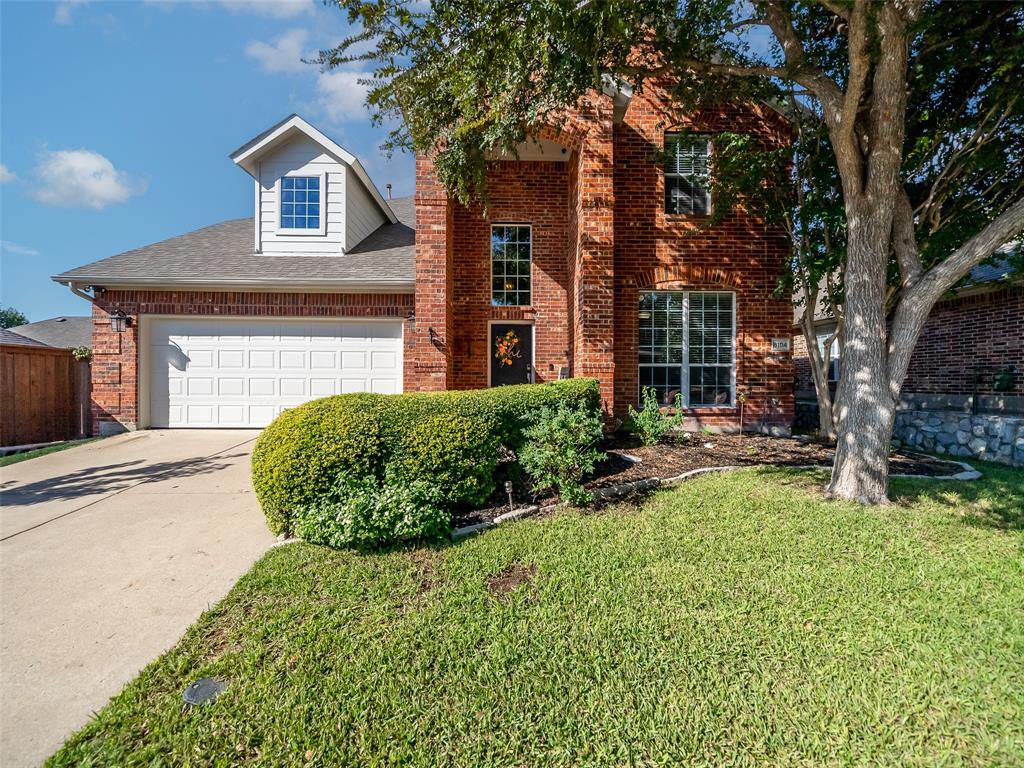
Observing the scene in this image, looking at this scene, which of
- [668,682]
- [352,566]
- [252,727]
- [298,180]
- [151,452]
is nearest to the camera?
[252,727]

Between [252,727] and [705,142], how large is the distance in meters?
9.74

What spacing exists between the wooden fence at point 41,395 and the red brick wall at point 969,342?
705 inches

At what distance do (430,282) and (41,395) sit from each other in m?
8.57

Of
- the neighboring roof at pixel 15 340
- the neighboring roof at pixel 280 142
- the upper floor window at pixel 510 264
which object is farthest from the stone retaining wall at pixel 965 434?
the neighboring roof at pixel 15 340

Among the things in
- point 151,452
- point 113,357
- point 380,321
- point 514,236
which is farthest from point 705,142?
point 113,357

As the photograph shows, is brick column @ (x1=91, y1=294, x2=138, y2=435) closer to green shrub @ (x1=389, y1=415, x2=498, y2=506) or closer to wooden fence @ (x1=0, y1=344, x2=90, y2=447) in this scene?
wooden fence @ (x1=0, y1=344, x2=90, y2=447)

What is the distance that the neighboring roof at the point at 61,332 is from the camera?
51.2 ft

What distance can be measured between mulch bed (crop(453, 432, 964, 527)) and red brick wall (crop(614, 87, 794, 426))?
1113 mm

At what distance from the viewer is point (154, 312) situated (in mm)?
8320

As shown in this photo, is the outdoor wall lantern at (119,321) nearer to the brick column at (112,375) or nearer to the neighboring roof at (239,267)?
the brick column at (112,375)

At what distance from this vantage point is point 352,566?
10.6 ft

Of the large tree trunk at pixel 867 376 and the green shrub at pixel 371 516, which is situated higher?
the large tree trunk at pixel 867 376

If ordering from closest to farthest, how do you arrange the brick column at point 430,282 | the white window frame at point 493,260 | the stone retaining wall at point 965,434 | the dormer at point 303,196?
the stone retaining wall at point 965,434 < the brick column at point 430,282 < the white window frame at point 493,260 < the dormer at point 303,196

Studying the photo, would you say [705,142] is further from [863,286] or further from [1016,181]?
[863,286]
